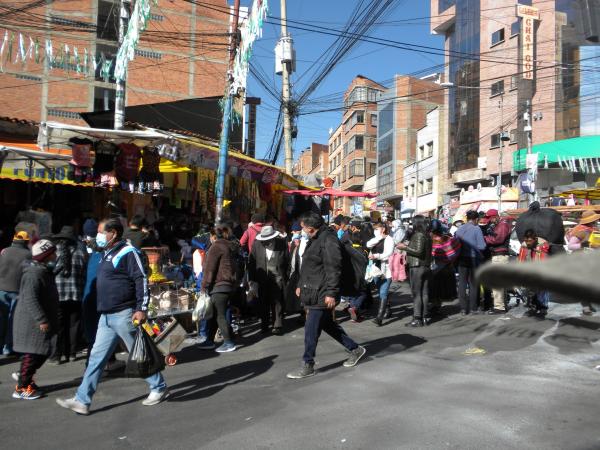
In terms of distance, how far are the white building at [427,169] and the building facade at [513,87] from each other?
2346 millimetres

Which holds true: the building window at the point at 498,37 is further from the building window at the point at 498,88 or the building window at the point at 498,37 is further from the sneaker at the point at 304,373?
the sneaker at the point at 304,373

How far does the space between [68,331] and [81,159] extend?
3.53m

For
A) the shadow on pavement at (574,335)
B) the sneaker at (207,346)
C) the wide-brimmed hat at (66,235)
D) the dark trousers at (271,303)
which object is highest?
the wide-brimmed hat at (66,235)

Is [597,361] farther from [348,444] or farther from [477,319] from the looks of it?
[348,444]

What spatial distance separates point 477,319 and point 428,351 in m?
2.37

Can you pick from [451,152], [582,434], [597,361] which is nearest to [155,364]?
[582,434]

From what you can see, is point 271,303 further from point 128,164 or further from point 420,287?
point 128,164

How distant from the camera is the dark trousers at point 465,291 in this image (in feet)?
30.7

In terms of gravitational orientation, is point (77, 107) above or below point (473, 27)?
below

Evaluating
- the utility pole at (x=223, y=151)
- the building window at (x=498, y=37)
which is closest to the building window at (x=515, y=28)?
the building window at (x=498, y=37)

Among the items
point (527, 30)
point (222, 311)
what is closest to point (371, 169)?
point (527, 30)

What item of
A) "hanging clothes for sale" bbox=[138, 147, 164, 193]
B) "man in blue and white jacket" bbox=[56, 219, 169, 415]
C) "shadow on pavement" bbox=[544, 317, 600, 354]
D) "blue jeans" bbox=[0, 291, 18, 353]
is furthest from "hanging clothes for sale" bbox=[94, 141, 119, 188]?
"shadow on pavement" bbox=[544, 317, 600, 354]

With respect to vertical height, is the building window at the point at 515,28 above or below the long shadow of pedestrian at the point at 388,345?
above

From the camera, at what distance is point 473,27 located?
121 ft
